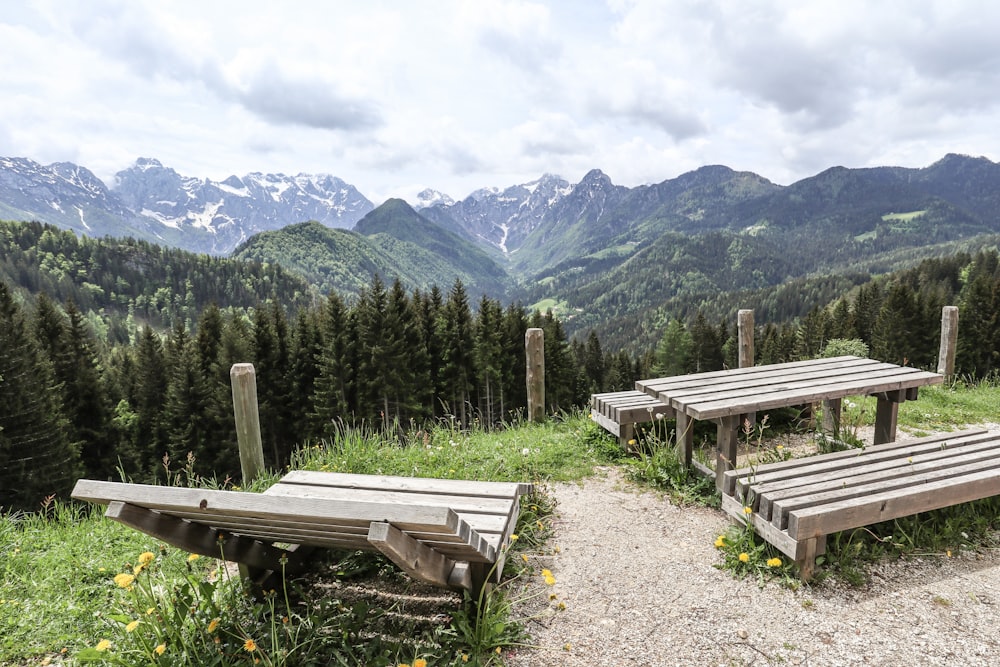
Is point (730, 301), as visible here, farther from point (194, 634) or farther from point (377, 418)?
point (194, 634)

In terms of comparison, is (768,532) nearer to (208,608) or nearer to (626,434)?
(626,434)

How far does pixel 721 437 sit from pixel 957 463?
188 centimetres

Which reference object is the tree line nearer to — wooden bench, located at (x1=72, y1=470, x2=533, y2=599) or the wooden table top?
the wooden table top

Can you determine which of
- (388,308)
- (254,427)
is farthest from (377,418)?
(254,427)

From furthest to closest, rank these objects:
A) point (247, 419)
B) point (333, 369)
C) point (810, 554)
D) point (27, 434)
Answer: point (333, 369) → point (27, 434) → point (247, 419) → point (810, 554)

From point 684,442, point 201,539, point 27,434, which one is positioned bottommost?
A: point 27,434

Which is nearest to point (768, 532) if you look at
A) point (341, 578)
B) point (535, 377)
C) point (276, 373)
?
point (341, 578)

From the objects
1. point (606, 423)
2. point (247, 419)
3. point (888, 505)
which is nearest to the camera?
point (888, 505)

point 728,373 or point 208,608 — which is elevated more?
point 728,373

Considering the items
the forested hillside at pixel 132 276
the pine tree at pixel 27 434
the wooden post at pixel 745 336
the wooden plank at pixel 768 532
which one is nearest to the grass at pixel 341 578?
the wooden plank at pixel 768 532

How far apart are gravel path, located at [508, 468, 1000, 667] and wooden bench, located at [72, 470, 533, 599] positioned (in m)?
0.73

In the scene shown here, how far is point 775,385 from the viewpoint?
5496 millimetres

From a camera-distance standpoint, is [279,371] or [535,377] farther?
[279,371]

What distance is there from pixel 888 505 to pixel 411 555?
3.60 meters
